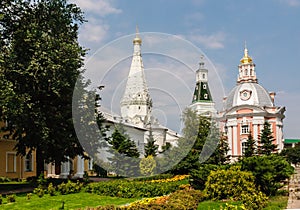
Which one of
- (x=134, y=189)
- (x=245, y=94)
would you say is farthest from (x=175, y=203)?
(x=245, y=94)

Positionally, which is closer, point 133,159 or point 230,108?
point 133,159

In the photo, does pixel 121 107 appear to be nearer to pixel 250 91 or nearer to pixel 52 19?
pixel 52 19

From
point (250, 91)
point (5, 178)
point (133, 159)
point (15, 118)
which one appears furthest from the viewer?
point (250, 91)

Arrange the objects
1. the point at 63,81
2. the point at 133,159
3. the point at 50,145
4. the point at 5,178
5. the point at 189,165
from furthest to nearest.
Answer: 1. the point at 133,159
2. the point at 5,178
3. the point at 189,165
4. the point at 50,145
5. the point at 63,81

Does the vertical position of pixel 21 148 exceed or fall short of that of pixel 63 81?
it falls short

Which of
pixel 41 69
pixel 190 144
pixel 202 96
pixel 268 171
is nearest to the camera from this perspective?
pixel 268 171

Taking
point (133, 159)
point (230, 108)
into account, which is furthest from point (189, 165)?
point (230, 108)

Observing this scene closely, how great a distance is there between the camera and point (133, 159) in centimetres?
3055

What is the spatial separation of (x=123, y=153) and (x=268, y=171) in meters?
18.5

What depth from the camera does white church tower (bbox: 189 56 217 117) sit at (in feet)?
64.5

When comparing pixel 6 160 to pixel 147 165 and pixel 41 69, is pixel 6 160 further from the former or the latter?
pixel 41 69

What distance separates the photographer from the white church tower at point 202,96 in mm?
19656

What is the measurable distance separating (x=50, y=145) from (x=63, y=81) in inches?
156

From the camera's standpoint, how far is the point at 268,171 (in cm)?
1378
